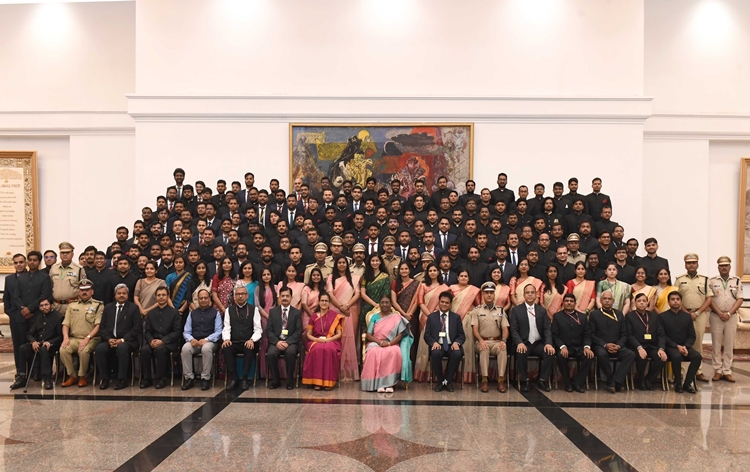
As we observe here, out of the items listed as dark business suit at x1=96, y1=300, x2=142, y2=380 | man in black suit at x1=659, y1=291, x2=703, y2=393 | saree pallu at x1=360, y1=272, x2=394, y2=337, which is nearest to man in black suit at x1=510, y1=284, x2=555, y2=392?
man in black suit at x1=659, y1=291, x2=703, y2=393

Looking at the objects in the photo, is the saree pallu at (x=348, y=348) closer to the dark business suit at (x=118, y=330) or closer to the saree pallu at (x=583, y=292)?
the dark business suit at (x=118, y=330)

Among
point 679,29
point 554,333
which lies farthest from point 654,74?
point 554,333

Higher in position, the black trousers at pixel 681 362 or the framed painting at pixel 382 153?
the framed painting at pixel 382 153

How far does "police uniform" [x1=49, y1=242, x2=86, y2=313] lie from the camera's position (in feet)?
30.2

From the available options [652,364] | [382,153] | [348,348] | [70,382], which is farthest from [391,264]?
[70,382]

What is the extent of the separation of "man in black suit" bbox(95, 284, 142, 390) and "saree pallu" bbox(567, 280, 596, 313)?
6.28 meters

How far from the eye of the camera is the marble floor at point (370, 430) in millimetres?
5375

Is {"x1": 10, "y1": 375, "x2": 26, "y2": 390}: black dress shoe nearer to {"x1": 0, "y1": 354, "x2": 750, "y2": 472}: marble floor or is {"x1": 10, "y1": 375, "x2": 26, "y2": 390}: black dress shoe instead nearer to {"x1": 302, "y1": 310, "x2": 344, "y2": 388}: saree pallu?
{"x1": 0, "y1": 354, "x2": 750, "y2": 472}: marble floor

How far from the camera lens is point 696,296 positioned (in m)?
9.31

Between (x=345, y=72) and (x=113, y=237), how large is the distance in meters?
6.91

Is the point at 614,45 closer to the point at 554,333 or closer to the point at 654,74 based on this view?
the point at 654,74

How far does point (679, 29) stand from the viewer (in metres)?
14.7

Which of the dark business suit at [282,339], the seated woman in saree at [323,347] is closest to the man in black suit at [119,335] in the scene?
the dark business suit at [282,339]

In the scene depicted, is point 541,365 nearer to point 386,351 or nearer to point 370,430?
point 386,351
